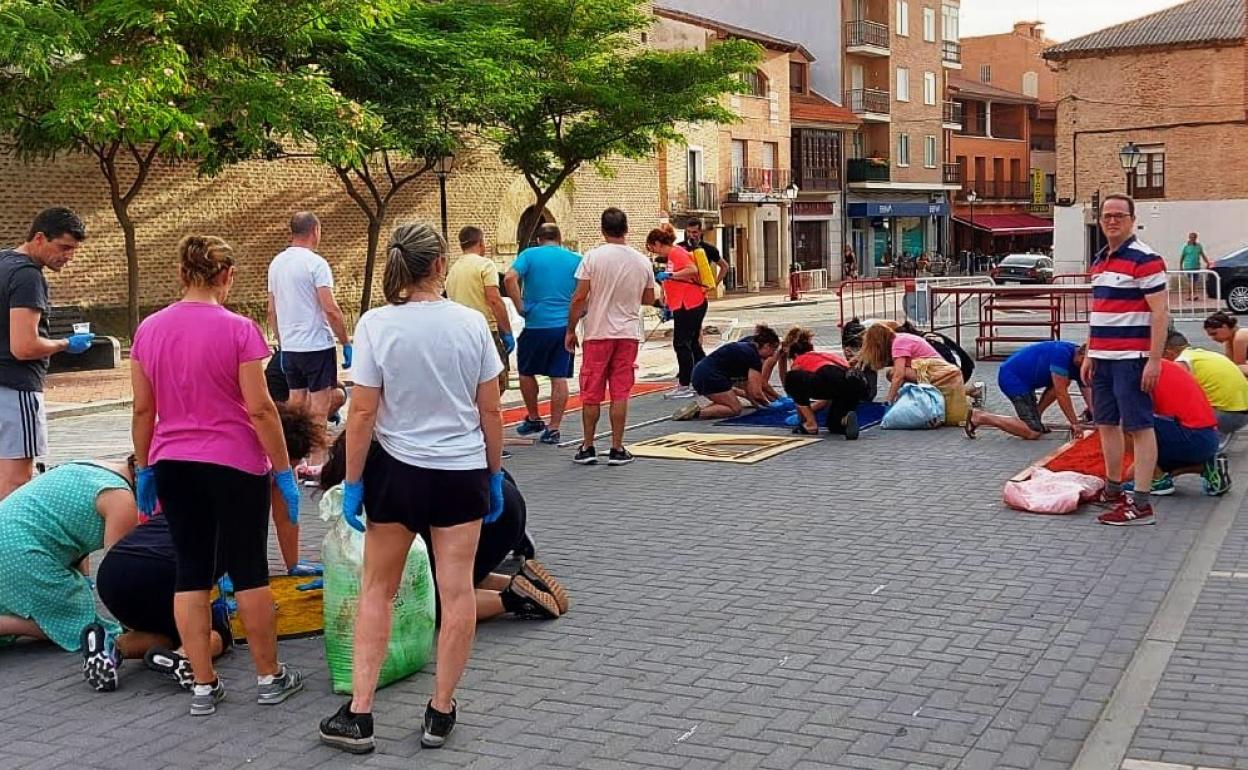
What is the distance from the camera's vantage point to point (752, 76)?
5409 centimetres

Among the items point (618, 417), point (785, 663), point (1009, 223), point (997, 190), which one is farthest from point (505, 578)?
point (997, 190)

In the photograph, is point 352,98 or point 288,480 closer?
point 288,480

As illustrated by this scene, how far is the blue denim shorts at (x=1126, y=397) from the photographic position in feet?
25.8

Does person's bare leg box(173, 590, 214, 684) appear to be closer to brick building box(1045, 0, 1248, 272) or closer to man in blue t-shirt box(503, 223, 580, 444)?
man in blue t-shirt box(503, 223, 580, 444)

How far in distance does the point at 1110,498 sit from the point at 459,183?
2749 centimetres

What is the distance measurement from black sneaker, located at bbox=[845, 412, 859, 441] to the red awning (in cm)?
6314

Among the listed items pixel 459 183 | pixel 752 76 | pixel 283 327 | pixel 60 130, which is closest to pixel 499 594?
pixel 283 327

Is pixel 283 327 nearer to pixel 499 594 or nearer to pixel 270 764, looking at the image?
pixel 499 594

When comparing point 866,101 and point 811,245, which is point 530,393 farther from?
point 866,101

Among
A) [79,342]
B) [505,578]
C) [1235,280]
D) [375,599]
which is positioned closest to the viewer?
[375,599]

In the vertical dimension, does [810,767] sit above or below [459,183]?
below

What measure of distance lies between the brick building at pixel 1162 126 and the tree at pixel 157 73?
3437 cm

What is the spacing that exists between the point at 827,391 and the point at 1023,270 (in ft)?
120

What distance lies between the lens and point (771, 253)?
57.2 metres
